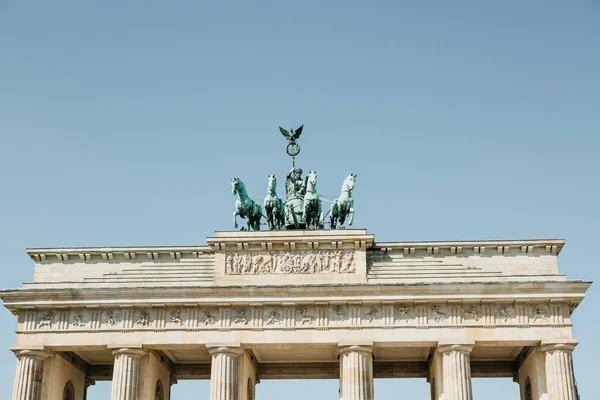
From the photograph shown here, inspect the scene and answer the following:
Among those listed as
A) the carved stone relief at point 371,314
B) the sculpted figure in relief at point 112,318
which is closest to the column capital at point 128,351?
the sculpted figure in relief at point 112,318

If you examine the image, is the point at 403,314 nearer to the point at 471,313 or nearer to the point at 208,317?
the point at 471,313

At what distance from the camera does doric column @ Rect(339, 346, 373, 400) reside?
42.3m

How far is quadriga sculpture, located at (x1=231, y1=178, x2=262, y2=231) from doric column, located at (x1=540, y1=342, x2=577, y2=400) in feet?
50.0

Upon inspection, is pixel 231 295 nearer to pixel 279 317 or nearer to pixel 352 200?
pixel 279 317

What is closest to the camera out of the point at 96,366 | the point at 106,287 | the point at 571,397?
the point at 571,397

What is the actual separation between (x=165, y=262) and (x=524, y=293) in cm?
1737

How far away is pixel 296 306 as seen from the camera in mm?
43750

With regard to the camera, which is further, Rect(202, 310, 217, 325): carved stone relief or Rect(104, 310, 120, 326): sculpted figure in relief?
Rect(104, 310, 120, 326): sculpted figure in relief

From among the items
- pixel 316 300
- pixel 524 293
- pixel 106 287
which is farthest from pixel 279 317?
pixel 524 293

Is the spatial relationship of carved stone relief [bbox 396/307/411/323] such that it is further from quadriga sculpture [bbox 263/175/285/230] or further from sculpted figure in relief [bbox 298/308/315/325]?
quadriga sculpture [bbox 263/175/285/230]

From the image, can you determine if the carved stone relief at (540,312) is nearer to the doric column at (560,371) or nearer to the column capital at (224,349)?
the doric column at (560,371)

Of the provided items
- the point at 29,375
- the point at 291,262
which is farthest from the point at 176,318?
the point at 29,375

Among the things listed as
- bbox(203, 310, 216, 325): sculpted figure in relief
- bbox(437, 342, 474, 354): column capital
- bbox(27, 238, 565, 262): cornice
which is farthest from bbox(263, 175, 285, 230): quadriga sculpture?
bbox(437, 342, 474, 354): column capital

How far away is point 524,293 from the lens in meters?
43.1
